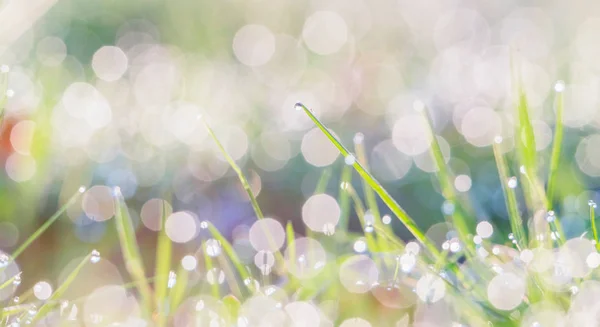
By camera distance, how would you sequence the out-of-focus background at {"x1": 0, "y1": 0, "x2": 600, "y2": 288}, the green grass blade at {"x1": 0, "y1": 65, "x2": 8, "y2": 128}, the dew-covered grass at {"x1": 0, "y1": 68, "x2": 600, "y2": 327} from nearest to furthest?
the dew-covered grass at {"x1": 0, "y1": 68, "x2": 600, "y2": 327} < the green grass blade at {"x1": 0, "y1": 65, "x2": 8, "y2": 128} < the out-of-focus background at {"x1": 0, "y1": 0, "x2": 600, "y2": 288}

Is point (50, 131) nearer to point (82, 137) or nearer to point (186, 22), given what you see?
point (82, 137)

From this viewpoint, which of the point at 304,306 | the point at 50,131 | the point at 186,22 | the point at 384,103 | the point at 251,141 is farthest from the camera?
the point at 186,22

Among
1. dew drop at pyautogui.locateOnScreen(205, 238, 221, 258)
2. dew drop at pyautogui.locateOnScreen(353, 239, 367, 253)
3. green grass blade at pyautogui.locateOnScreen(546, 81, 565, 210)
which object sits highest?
dew drop at pyautogui.locateOnScreen(205, 238, 221, 258)

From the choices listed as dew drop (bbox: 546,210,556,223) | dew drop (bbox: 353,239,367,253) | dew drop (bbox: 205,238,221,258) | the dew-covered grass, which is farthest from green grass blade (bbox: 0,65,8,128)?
dew drop (bbox: 546,210,556,223)

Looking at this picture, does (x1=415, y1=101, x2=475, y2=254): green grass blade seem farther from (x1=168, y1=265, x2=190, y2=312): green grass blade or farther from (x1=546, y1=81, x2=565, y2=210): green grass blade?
(x1=168, y1=265, x2=190, y2=312): green grass blade

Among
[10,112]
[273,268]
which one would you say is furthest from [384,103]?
[273,268]

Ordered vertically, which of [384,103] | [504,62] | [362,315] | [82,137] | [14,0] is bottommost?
[504,62]

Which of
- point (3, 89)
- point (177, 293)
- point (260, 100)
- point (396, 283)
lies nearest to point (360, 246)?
point (396, 283)

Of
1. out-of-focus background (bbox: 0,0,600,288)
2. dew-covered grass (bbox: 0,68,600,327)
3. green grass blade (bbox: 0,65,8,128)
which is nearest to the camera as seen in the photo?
dew-covered grass (bbox: 0,68,600,327)

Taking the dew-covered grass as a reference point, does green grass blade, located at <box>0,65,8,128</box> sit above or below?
above
